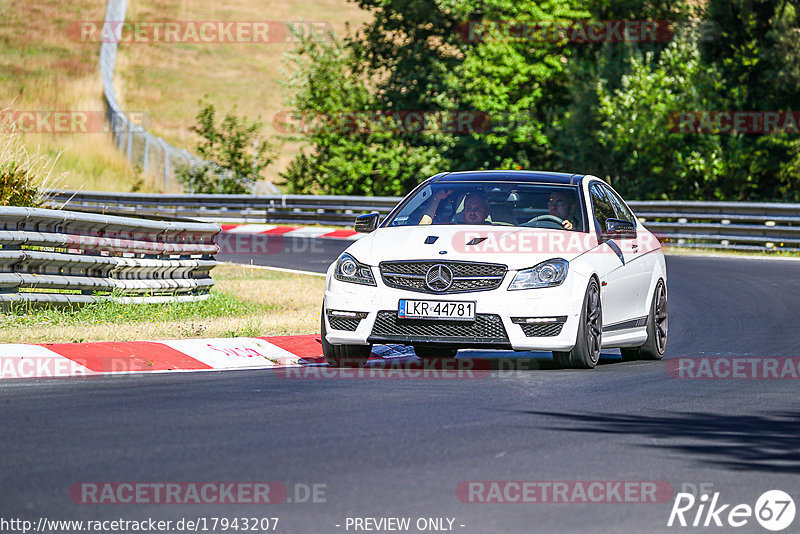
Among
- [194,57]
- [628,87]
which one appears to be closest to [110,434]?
[628,87]

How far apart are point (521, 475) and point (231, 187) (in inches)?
1538

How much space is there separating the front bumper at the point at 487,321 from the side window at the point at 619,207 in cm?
253

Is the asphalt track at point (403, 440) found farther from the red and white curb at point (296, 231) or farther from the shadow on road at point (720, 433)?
the red and white curb at point (296, 231)

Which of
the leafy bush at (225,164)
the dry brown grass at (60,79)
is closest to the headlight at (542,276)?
the leafy bush at (225,164)

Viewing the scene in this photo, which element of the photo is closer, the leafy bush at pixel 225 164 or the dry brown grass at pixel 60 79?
the leafy bush at pixel 225 164

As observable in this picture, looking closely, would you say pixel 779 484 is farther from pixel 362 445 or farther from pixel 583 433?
pixel 362 445

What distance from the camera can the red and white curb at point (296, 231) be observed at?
30.5 m

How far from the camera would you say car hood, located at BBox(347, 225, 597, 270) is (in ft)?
35.0

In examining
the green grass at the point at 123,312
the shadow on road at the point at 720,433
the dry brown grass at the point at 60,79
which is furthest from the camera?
the dry brown grass at the point at 60,79

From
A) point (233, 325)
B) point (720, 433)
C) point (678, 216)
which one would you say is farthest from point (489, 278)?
point (678, 216)

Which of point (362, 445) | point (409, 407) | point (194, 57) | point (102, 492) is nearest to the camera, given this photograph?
point (102, 492)

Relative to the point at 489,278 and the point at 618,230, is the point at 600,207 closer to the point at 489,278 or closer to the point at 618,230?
the point at 618,230

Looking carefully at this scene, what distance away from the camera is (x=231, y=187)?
44.9 meters

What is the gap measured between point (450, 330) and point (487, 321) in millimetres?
291
